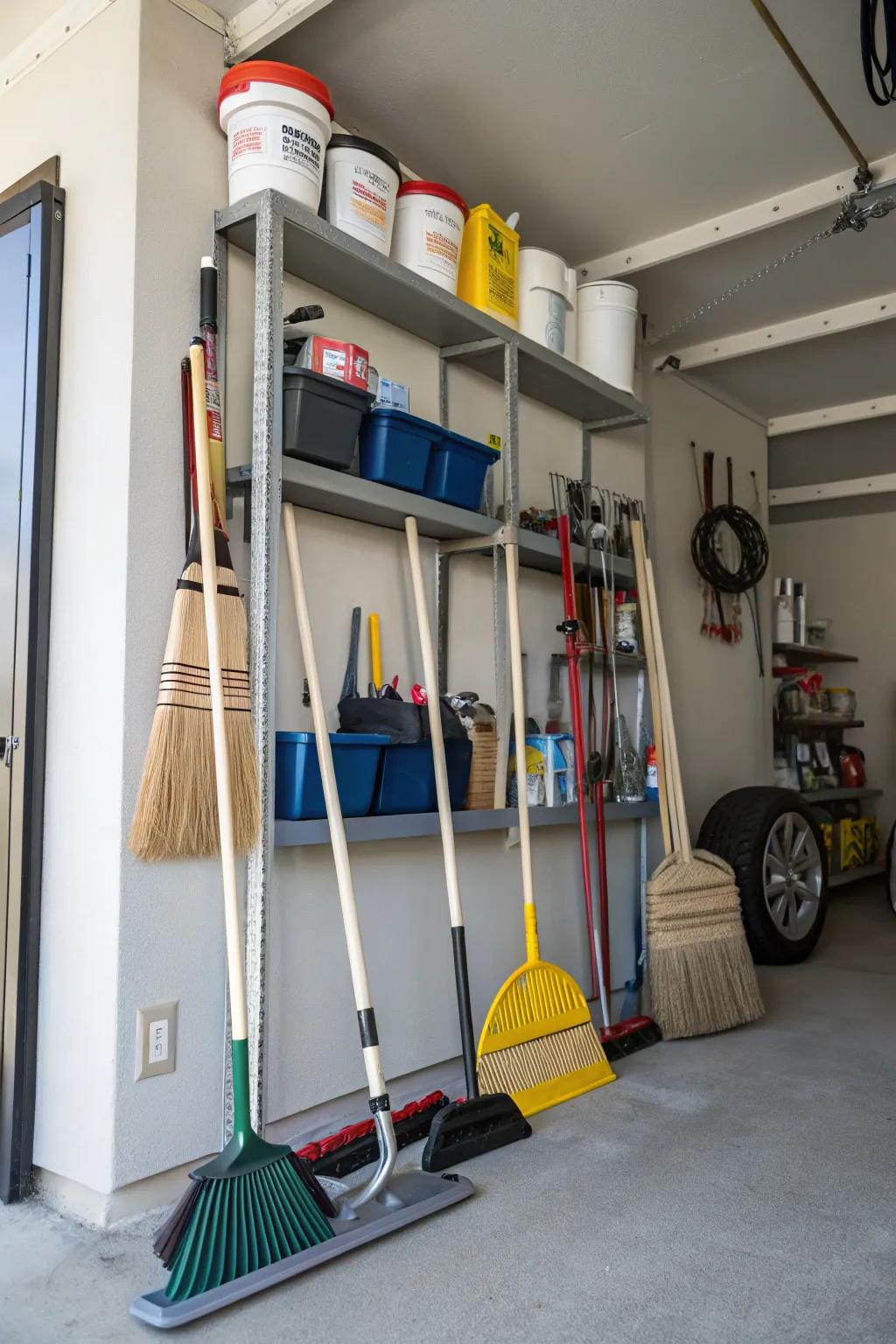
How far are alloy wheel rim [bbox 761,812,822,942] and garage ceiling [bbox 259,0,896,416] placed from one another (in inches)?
82.2

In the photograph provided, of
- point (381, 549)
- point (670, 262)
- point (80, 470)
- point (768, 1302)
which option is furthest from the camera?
point (670, 262)

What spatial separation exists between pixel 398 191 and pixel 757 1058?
103 inches

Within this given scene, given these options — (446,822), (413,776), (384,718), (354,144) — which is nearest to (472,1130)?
(446,822)

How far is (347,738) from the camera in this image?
2363 mm

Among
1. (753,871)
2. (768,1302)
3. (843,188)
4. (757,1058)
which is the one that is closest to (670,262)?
(843,188)

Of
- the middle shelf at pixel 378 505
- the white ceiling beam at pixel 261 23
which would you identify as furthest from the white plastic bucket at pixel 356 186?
the middle shelf at pixel 378 505

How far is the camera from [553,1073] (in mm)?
2650

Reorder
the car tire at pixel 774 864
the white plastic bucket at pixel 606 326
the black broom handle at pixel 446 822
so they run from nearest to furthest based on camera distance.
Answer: the black broom handle at pixel 446 822
the white plastic bucket at pixel 606 326
the car tire at pixel 774 864

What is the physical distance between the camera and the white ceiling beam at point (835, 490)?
6445 millimetres

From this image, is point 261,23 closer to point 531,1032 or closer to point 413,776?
point 413,776

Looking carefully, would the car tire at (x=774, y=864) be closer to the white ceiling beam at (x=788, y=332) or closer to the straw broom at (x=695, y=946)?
the straw broom at (x=695, y=946)

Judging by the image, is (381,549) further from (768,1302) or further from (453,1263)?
(768,1302)

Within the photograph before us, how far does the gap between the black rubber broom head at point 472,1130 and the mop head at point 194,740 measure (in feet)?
2.42

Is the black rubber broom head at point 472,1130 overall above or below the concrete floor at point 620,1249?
above
